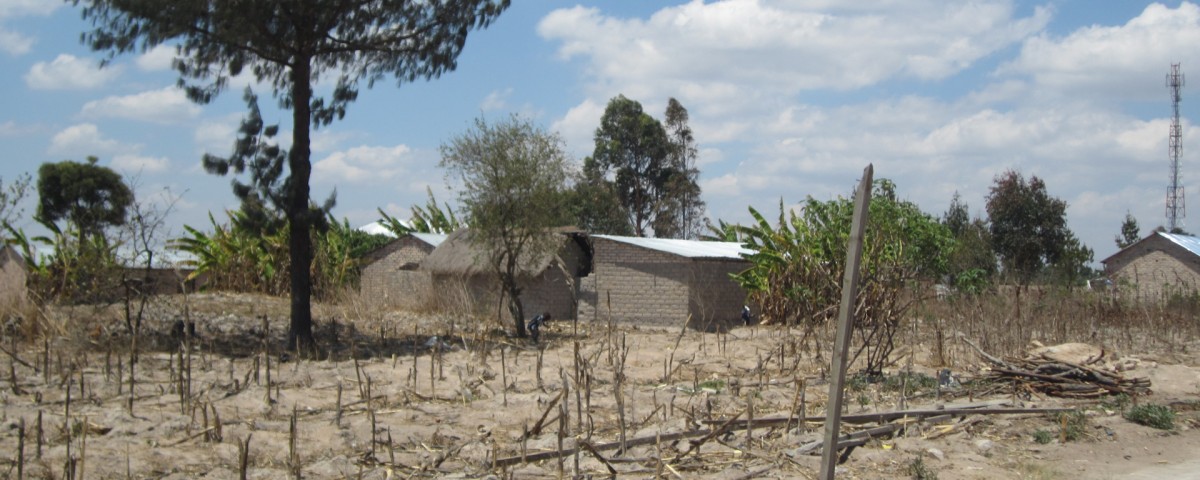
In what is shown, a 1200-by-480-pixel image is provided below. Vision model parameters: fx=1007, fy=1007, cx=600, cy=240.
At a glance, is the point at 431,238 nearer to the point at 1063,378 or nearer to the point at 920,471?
A: the point at 1063,378

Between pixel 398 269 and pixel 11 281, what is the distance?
999cm

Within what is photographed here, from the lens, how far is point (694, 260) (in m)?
23.2

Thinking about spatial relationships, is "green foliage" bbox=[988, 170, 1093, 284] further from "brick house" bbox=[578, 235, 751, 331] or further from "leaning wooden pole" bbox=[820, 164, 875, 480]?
"leaning wooden pole" bbox=[820, 164, 875, 480]

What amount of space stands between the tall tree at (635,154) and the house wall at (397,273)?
1235cm

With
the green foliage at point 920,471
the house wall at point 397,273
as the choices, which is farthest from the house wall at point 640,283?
the green foliage at point 920,471

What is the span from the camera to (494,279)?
25.2 meters

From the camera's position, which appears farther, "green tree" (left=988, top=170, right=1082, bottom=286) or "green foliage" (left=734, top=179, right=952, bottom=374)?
"green tree" (left=988, top=170, right=1082, bottom=286)

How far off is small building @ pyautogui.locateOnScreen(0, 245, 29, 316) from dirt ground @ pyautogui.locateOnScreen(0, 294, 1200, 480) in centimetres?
204

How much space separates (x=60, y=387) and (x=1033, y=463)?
9962mm

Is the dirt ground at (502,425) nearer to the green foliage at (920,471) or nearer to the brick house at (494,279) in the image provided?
the green foliage at (920,471)

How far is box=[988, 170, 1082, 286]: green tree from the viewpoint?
33.8 metres

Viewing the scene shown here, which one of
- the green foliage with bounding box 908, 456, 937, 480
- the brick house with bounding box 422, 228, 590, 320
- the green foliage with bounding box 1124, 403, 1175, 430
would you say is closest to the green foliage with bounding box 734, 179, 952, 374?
the brick house with bounding box 422, 228, 590, 320

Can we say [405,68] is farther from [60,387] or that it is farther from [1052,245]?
[1052,245]

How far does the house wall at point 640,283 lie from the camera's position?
922 inches
